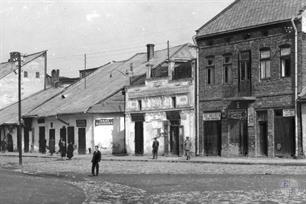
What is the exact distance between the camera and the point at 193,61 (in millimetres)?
37719

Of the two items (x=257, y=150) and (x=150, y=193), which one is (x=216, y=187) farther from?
(x=257, y=150)

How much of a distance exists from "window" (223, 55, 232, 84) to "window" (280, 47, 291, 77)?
3.77 m

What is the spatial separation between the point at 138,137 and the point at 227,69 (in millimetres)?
9741

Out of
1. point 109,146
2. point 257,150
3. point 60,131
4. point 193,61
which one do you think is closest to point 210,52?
point 193,61

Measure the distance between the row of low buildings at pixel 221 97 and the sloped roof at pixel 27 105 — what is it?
9.11 metres

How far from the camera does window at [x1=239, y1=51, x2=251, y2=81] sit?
114 feet

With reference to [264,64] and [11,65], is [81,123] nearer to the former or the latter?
[264,64]

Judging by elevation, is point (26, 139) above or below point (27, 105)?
below

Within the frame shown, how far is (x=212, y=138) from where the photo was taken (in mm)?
36938

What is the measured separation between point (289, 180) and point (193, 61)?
19532 millimetres

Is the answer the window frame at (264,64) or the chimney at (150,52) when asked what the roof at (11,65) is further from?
the window frame at (264,64)

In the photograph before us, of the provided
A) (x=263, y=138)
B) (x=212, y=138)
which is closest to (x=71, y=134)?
(x=212, y=138)

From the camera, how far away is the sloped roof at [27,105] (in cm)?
5628

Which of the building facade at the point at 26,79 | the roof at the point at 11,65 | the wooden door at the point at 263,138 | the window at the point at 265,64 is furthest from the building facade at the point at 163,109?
the roof at the point at 11,65
